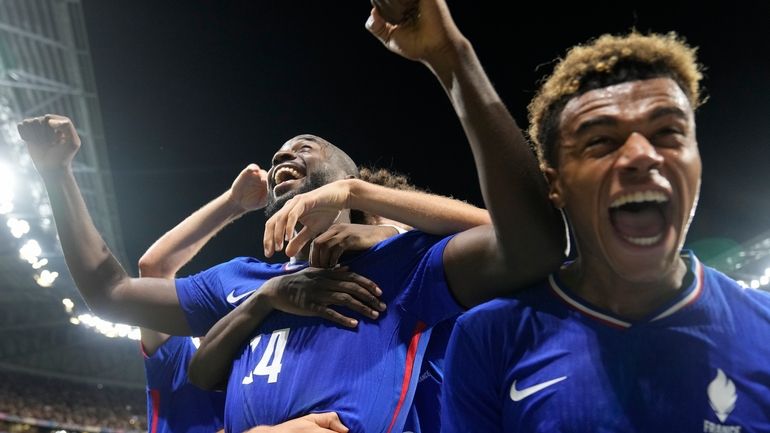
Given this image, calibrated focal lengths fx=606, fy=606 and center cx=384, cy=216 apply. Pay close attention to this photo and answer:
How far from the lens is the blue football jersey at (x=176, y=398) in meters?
2.56

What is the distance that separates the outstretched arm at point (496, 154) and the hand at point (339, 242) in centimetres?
56

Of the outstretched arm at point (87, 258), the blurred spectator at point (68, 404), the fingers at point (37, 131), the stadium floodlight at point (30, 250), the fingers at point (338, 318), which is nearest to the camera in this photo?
the fingers at point (338, 318)

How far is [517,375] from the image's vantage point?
1.33m

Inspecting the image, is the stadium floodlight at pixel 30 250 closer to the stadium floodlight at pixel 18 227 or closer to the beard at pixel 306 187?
the stadium floodlight at pixel 18 227

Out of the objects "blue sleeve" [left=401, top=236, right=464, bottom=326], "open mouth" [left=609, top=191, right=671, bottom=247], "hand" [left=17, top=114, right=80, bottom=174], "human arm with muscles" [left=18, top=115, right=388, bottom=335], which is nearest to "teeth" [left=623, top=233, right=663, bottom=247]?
"open mouth" [left=609, top=191, right=671, bottom=247]

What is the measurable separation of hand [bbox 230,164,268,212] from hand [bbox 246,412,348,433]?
4.71ft

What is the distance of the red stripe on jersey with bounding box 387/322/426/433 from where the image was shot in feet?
5.64

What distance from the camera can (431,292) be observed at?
1717 millimetres

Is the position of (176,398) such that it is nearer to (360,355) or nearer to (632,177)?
(360,355)

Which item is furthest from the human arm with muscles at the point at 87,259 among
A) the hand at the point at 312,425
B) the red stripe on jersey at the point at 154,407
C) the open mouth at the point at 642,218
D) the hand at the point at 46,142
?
the open mouth at the point at 642,218

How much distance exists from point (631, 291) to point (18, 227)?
45.9 feet

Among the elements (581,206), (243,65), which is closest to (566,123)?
(581,206)

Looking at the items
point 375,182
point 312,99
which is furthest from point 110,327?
point 375,182

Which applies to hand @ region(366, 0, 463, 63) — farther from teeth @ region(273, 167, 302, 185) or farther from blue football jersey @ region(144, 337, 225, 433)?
blue football jersey @ region(144, 337, 225, 433)
